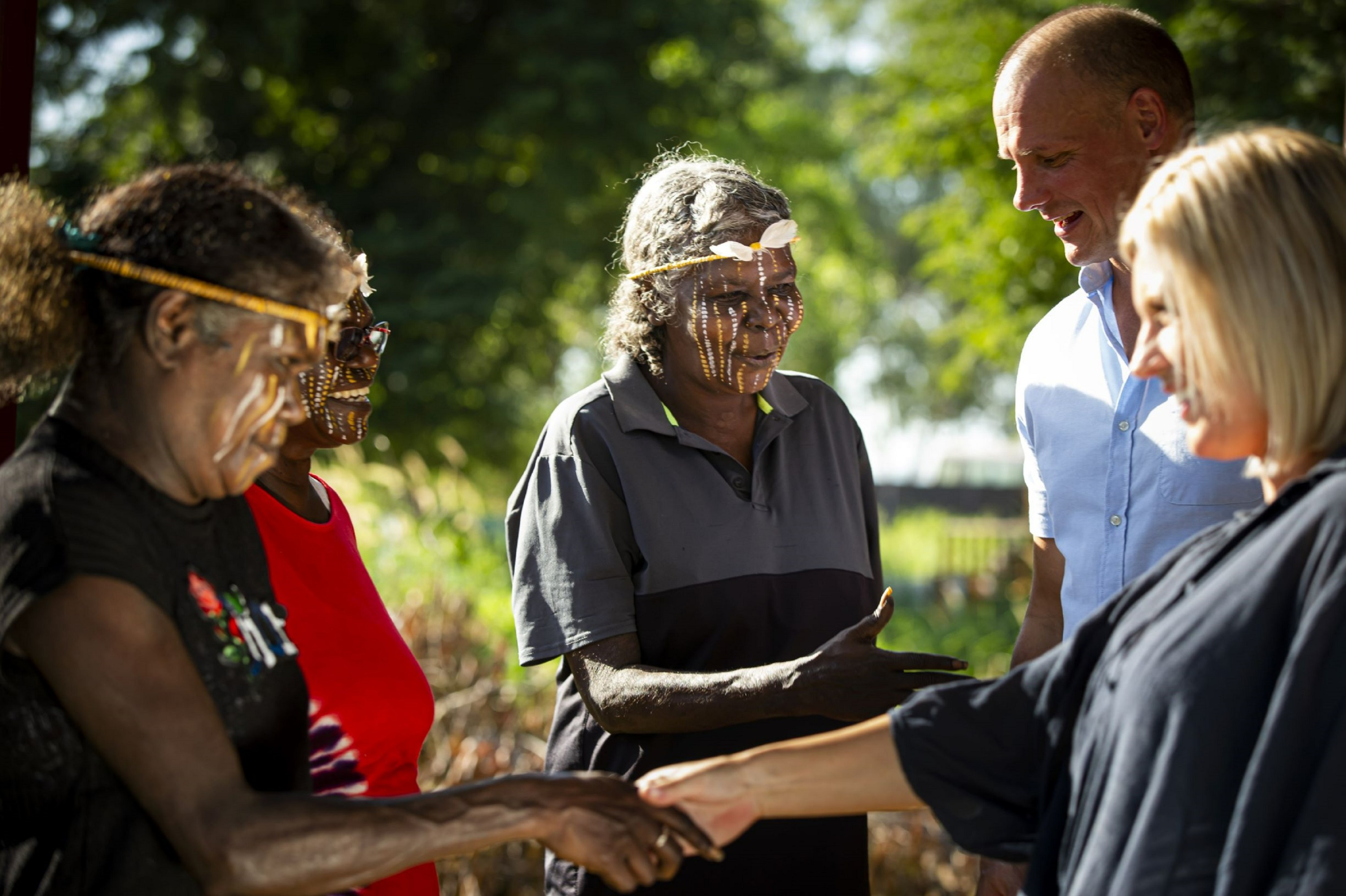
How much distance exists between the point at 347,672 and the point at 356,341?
0.77 meters

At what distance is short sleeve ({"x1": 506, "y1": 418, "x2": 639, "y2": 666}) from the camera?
8.47 ft

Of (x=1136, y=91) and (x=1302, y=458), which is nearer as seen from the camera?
(x=1302, y=458)

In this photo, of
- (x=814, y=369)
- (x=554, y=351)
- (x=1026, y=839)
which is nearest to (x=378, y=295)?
(x=554, y=351)

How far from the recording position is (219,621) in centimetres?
181

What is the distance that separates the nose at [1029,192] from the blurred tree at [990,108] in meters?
5.97

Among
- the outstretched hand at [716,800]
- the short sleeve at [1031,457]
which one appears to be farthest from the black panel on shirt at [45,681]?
the short sleeve at [1031,457]

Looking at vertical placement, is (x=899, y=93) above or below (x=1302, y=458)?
above

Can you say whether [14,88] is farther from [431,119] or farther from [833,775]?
[431,119]

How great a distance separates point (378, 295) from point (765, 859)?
34.1 feet

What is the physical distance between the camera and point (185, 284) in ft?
5.82

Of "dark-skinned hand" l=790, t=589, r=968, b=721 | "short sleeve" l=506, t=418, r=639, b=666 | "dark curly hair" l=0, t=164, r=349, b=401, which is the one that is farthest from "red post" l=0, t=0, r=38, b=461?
"dark-skinned hand" l=790, t=589, r=968, b=721

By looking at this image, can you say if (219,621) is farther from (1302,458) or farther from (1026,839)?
(1302,458)

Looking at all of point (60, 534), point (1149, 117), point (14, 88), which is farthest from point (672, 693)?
point (14, 88)

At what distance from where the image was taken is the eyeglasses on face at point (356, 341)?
280 centimetres
